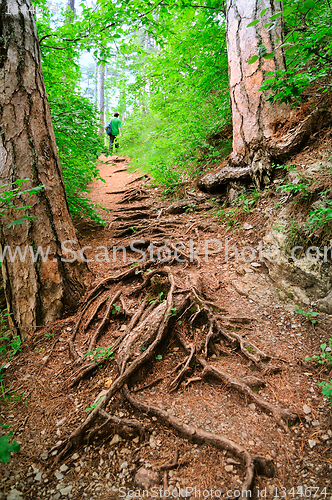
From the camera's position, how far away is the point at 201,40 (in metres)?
6.07

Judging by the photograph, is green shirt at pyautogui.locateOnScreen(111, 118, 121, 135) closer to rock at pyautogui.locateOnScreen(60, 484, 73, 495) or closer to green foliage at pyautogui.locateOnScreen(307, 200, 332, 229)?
green foliage at pyautogui.locateOnScreen(307, 200, 332, 229)

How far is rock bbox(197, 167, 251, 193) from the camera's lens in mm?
4828

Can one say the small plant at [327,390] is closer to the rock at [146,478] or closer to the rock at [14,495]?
the rock at [146,478]

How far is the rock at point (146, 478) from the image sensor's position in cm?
175

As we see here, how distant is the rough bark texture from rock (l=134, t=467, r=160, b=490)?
4706 mm

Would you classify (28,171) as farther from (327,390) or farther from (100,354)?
(327,390)

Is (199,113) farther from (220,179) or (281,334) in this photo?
(281,334)

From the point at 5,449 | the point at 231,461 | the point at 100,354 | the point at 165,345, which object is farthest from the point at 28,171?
the point at 231,461

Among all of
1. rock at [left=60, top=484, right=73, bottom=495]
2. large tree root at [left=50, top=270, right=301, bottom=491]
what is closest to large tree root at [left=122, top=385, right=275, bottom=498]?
large tree root at [left=50, top=270, right=301, bottom=491]

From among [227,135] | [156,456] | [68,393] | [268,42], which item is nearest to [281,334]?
[156,456]

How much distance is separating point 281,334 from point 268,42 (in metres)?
5.16

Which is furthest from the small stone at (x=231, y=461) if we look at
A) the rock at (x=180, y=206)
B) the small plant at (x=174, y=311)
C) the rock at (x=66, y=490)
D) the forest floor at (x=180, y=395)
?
the rock at (x=180, y=206)

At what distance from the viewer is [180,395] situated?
235 cm

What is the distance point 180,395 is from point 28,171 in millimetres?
3283
